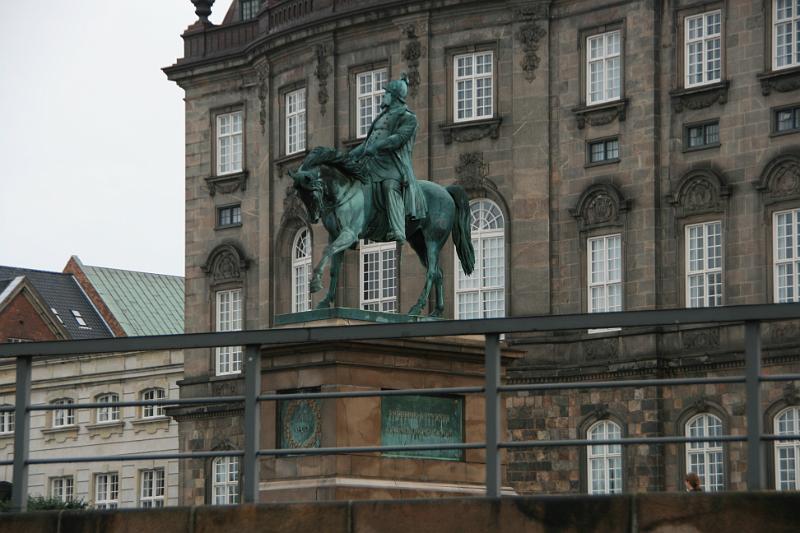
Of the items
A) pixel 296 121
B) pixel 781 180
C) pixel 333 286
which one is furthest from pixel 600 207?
pixel 333 286

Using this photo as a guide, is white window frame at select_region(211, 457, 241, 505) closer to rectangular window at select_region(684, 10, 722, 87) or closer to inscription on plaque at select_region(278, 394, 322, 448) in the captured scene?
rectangular window at select_region(684, 10, 722, 87)

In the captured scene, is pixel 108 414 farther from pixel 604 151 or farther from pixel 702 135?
pixel 702 135

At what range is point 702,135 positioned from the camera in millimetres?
53969

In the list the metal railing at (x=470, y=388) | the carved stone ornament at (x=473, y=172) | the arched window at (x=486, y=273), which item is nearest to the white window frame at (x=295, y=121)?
the carved stone ornament at (x=473, y=172)

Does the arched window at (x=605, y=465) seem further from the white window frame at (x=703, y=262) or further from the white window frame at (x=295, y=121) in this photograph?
the white window frame at (x=295, y=121)

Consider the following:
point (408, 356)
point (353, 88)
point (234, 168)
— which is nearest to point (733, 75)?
point (353, 88)

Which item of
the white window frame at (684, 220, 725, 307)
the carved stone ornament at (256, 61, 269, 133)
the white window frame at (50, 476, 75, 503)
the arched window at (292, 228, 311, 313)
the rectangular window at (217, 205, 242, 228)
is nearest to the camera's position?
the white window frame at (684, 220, 725, 307)

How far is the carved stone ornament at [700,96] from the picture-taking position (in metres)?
53.2

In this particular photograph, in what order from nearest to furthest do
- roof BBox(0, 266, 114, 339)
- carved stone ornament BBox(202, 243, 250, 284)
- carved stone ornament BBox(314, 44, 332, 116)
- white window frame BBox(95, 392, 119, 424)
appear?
carved stone ornament BBox(314, 44, 332, 116) → carved stone ornament BBox(202, 243, 250, 284) → white window frame BBox(95, 392, 119, 424) → roof BBox(0, 266, 114, 339)

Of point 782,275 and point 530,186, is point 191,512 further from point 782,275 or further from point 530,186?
point 530,186

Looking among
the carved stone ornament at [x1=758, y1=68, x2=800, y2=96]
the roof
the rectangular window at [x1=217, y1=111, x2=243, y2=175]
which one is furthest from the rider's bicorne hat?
the roof

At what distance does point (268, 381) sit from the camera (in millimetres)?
26406

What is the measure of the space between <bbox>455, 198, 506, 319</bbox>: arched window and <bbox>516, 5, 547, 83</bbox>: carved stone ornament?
368cm

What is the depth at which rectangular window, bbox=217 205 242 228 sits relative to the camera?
214ft
